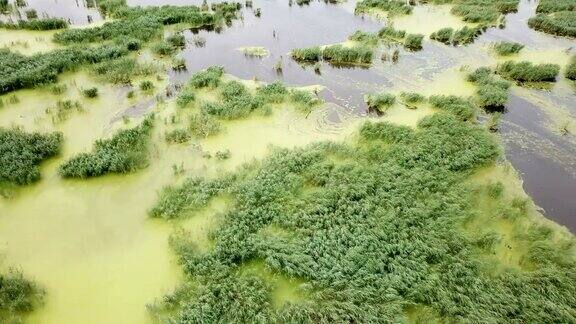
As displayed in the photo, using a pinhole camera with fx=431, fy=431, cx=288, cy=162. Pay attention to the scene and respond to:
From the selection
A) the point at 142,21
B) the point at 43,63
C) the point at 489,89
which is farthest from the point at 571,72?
the point at 43,63

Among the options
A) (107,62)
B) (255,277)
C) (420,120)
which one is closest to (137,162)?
(255,277)

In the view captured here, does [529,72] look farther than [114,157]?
Yes

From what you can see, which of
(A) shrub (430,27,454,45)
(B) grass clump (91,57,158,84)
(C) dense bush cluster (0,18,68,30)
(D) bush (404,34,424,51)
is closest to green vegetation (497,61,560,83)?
(A) shrub (430,27,454,45)

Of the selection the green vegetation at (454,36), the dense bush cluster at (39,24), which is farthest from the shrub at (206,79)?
the green vegetation at (454,36)

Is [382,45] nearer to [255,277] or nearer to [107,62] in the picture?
[107,62]

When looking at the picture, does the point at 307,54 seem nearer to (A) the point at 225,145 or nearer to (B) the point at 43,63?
(A) the point at 225,145

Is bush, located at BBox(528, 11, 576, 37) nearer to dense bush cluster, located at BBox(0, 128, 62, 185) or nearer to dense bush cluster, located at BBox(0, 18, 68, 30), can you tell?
dense bush cluster, located at BBox(0, 128, 62, 185)

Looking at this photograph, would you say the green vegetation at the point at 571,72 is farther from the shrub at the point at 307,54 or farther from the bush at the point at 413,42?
the shrub at the point at 307,54
